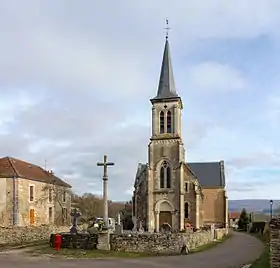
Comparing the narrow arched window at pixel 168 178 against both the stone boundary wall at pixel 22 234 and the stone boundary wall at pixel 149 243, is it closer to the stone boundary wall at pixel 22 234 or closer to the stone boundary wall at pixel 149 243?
the stone boundary wall at pixel 22 234

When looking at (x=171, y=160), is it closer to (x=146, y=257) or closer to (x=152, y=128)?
(x=152, y=128)

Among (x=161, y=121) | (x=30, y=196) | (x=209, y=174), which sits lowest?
(x=30, y=196)

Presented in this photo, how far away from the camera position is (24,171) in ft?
139

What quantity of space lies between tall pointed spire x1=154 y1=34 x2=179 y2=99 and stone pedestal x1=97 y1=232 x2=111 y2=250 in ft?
105

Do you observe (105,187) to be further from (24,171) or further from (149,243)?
(24,171)

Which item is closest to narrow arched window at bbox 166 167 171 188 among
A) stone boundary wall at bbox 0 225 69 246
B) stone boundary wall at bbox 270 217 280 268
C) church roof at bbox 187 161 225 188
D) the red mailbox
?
church roof at bbox 187 161 225 188

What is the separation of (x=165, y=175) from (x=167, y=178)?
421 mm

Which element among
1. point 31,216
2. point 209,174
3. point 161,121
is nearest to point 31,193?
point 31,216

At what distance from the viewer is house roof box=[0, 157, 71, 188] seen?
131 feet

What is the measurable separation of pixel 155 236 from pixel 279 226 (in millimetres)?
13172

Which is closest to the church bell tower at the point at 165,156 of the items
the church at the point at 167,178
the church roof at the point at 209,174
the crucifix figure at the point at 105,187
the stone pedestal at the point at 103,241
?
the church at the point at 167,178

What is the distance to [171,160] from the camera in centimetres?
5253

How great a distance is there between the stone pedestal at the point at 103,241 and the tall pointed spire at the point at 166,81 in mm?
31867

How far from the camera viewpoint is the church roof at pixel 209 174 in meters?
64.5
